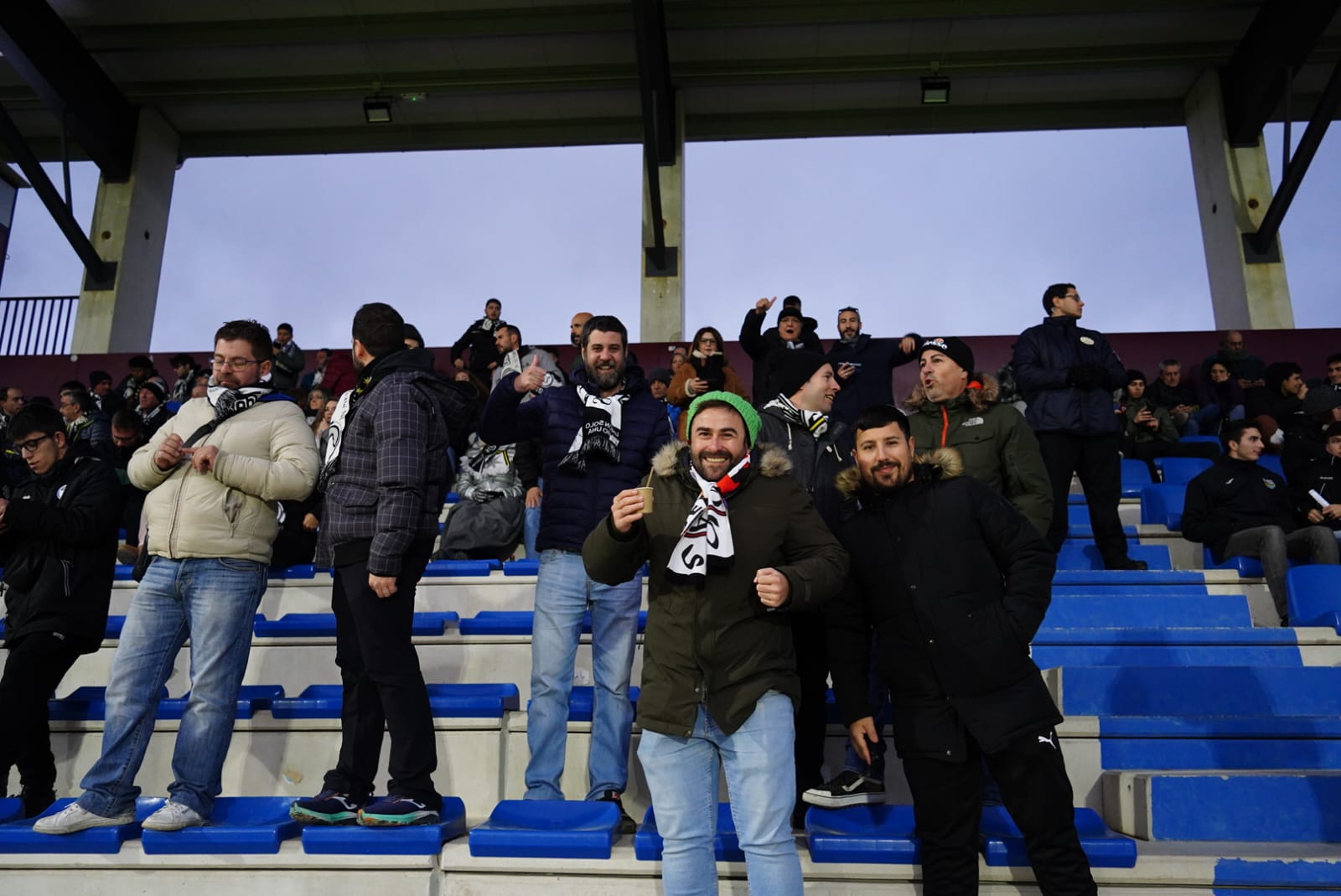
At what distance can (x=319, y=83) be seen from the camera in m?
11.6

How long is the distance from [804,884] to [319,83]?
1153cm

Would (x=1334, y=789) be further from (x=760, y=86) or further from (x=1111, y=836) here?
(x=760, y=86)

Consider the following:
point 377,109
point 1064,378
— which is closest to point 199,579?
point 1064,378

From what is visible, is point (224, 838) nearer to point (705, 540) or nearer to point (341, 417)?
point (341, 417)

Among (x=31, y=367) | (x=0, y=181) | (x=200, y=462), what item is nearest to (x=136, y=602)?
(x=200, y=462)

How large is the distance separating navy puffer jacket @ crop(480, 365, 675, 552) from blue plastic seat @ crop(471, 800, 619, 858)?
0.77m

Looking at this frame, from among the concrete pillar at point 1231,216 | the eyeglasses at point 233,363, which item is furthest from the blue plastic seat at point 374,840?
the concrete pillar at point 1231,216

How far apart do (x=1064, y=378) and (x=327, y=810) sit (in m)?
3.62

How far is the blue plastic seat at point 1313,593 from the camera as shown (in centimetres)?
392

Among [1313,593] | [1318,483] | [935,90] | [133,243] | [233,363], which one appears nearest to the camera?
[233,363]

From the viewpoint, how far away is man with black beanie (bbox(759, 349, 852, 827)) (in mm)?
2791

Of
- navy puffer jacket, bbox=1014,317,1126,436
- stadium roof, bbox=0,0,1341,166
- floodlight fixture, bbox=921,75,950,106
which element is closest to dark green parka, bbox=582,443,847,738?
navy puffer jacket, bbox=1014,317,1126,436

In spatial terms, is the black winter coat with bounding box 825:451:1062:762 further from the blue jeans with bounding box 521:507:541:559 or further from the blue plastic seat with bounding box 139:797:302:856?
the blue jeans with bounding box 521:507:541:559

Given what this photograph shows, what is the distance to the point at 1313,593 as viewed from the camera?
13.2ft
